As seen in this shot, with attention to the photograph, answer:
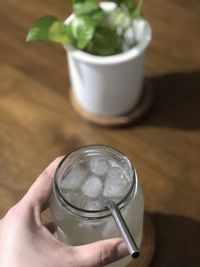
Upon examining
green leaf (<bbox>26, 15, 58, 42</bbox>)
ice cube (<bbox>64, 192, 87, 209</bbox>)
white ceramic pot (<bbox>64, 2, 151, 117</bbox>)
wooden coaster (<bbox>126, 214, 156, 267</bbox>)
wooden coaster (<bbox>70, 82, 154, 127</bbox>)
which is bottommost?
wooden coaster (<bbox>126, 214, 156, 267</bbox>)

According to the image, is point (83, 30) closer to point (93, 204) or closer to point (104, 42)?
point (104, 42)

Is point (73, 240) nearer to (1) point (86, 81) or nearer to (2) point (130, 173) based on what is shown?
(2) point (130, 173)

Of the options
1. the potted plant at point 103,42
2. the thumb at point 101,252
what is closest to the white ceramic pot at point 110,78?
the potted plant at point 103,42

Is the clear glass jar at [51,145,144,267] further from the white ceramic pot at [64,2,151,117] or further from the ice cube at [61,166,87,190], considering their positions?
the white ceramic pot at [64,2,151,117]

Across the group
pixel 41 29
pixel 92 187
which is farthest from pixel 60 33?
pixel 92 187

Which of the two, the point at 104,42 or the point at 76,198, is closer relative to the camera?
the point at 76,198

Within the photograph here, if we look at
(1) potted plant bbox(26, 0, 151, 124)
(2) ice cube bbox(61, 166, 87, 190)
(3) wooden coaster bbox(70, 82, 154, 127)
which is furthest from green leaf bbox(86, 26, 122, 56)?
(2) ice cube bbox(61, 166, 87, 190)
